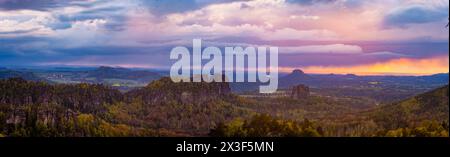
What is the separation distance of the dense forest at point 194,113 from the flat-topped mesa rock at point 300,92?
2.91 metres

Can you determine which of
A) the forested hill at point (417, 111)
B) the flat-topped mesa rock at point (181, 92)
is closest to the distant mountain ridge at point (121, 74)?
the flat-topped mesa rock at point (181, 92)

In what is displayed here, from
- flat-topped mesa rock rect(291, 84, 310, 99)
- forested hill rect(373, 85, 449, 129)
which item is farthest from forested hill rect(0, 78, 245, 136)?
forested hill rect(373, 85, 449, 129)

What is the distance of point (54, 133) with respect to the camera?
283 feet

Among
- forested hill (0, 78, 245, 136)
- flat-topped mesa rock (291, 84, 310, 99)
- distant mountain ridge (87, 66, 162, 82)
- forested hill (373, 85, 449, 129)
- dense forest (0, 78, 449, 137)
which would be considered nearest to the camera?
dense forest (0, 78, 449, 137)

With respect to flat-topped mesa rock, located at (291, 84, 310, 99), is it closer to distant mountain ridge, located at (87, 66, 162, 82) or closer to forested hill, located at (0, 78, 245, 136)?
forested hill, located at (0, 78, 245, 136)

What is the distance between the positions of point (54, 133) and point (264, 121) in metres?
33.3

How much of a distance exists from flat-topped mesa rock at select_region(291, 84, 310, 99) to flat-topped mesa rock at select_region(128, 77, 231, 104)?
17.2m

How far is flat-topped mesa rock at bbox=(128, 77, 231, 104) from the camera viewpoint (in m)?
136

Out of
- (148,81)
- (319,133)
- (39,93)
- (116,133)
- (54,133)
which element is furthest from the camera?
(148,81)

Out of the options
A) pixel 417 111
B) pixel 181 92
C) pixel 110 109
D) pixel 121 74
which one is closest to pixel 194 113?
pixel 110 109

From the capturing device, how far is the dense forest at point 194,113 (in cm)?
7969

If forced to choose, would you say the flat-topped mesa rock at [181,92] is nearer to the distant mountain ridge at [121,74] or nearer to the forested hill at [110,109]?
the forested hill at [110,109]
